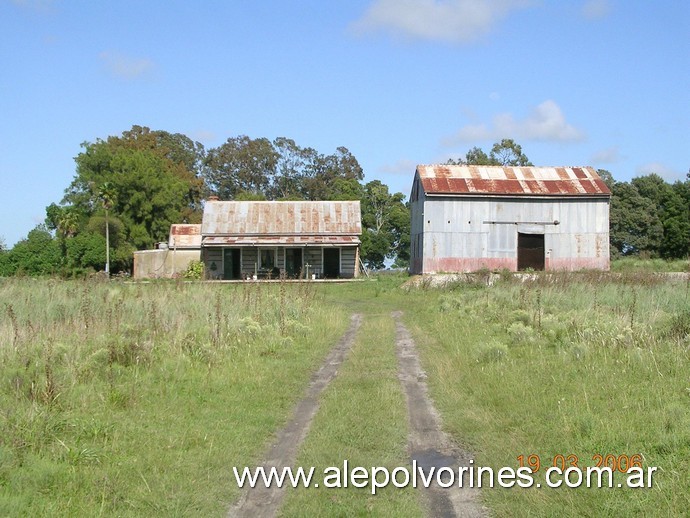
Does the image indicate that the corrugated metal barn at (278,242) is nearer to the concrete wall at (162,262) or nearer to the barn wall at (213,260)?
the barn wall at (213,260)

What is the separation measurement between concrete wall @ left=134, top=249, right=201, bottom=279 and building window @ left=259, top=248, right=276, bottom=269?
18.0 feet

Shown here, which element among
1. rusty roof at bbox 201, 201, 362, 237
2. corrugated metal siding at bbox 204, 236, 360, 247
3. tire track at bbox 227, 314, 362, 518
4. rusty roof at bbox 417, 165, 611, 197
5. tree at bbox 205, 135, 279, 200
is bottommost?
tire track at bbox 227, 314, 362, 518

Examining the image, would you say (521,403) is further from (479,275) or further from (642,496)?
(479,275)

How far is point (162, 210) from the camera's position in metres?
55.3

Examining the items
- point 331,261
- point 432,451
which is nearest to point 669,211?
point 331,261

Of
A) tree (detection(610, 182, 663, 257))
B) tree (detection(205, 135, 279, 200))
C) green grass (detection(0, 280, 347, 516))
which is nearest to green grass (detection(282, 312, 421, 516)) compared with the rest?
green grass (detection(0, 280, 347, 516))

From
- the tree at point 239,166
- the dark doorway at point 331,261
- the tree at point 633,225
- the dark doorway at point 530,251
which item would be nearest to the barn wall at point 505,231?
the dark doorway at point 530,251

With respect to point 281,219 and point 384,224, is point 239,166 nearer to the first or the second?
point 384,224

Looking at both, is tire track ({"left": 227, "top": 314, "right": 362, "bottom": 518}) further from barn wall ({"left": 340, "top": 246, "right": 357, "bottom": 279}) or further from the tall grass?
barn wall ({"left": 340, "top": 246, "right": 357, "bottom": 279})

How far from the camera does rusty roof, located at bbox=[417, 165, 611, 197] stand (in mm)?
36344

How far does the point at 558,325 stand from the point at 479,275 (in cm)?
1803

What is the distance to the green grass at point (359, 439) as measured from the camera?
5422mm

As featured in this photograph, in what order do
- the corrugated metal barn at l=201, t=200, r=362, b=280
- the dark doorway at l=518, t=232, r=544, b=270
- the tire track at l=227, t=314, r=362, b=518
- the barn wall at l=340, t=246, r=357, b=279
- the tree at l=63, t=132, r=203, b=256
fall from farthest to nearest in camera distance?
the tree at l=63, t=132, r=203, b=256
the barn wall at l=340, t=246, r=357, b=279
the corrugated metal barn at l=201, t=200, r=362, b=280
the dark doorway at l=518, t=232, r=544, b=270
the tire track at l=227, t=314, r=362, b=518

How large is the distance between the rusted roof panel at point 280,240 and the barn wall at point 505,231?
19.6 feet
